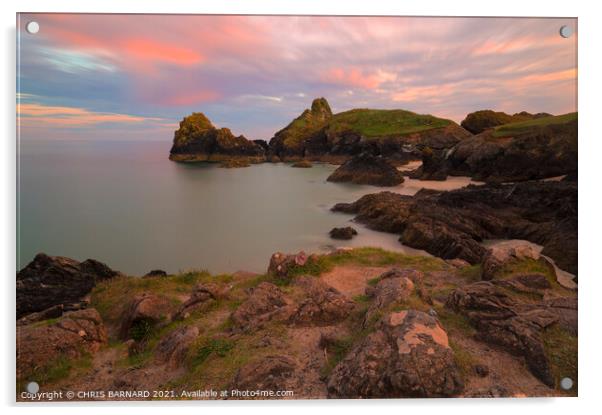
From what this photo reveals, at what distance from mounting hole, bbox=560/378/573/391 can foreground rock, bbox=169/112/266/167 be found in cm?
1087

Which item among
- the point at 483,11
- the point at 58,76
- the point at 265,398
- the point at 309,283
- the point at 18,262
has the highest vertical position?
the point at 483,11

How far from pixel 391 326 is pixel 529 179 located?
828cm

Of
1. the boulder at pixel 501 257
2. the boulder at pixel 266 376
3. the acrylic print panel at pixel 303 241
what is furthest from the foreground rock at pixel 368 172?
the boulder at pixel 266 376

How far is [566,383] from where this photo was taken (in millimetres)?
6664

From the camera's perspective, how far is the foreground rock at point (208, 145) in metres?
11.1

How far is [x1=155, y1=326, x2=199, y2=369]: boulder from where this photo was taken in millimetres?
7148

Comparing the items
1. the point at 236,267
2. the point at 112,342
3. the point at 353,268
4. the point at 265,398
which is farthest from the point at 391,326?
the point at 112,342

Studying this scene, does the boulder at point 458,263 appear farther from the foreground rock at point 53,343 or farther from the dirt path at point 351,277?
the foreground rock at point 53,343

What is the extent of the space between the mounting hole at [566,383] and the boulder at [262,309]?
220 inches

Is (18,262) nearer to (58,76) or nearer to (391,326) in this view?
(58,76)

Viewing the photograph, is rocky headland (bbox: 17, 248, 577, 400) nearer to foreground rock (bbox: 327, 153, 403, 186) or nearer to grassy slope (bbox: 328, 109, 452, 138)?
foreground rock (bbox: 327, 153, 403, 186)

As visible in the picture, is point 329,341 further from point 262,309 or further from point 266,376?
point 262,309

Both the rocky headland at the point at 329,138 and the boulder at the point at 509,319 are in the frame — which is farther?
the rocky headland at the point at 329,138

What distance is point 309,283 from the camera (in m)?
9.58
